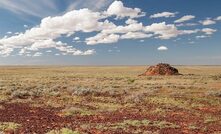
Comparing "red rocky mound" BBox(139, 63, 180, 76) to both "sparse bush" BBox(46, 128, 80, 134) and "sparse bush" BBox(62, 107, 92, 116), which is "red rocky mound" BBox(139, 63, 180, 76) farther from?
"sparse bush" BBox(46, 128, 80, 134)

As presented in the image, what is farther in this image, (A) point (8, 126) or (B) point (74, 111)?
(B) point (74, 111)

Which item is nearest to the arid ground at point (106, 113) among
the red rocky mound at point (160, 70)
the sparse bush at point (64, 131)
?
the sparse bush at point (64, 131)

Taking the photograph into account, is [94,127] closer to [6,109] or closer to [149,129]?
[149,129]

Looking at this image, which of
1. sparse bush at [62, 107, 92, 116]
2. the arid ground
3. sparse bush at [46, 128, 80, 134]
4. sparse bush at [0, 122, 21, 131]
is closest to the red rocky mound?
the arid ground

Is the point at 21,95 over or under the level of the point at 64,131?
over

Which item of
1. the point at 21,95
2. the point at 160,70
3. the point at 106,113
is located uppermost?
the point at 160,70

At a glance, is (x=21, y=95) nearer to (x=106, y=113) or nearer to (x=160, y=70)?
(x=106, y=113)

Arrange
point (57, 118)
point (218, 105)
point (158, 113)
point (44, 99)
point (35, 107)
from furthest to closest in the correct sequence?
point (44, 99) < point (218, 105) < point (35, 107) < point (158, 113) < point (57, 118)

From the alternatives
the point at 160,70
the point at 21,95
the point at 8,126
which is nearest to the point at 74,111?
the point at 8,126

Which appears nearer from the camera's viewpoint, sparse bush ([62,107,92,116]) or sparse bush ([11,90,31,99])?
sparse bush ([62,107,92,116])

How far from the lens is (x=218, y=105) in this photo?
26.8m

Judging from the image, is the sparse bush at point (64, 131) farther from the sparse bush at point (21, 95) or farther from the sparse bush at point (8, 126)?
the sparse bush at point (21, 95)

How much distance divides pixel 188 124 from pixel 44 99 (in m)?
14.4

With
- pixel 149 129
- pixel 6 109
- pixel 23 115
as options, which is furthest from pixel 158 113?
pixel 6 109
